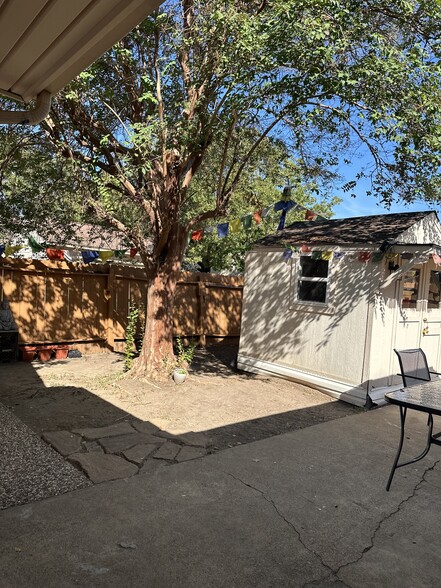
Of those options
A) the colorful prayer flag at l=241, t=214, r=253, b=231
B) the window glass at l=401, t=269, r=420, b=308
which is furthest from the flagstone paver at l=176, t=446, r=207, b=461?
the colorful prayer flag at l=241, t=214, r=253, b=231

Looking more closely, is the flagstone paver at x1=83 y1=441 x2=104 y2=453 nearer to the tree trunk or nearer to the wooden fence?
the tree trunk

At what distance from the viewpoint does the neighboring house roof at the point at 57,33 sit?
6.23 feet

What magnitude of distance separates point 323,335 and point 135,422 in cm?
347

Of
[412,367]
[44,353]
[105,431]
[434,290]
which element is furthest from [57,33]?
[434,290]

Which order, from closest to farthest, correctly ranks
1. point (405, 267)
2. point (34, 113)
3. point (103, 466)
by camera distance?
point (34, 113) < point (103, 466) < point (405, 267)

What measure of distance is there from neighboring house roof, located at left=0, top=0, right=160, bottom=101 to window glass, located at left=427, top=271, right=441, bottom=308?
6772 mm

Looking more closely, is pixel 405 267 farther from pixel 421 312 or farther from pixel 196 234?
pixel 196 234

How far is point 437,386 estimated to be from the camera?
377cm

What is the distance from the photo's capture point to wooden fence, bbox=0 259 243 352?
780cm

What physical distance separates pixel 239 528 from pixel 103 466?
1440mm

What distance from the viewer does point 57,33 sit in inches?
82.8

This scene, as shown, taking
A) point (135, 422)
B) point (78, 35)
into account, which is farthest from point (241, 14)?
point (135, 422)

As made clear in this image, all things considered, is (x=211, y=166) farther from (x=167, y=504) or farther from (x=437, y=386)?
(x=167, y=504)

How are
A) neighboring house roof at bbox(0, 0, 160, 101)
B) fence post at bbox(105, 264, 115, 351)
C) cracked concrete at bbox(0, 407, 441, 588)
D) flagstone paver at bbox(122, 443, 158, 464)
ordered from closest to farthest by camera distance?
neighboring house roof at bbox(0, 0, 160, 101)
cracked concrete at bbox(0, 407, 441, 588)
flagstone paver at bbox(122, 443, 158, 464)
fence post at bbox(105, 264, 115, 351)
